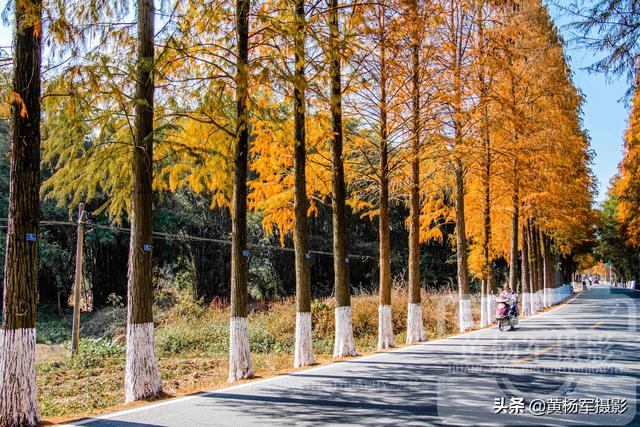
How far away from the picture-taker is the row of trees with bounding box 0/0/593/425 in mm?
7883

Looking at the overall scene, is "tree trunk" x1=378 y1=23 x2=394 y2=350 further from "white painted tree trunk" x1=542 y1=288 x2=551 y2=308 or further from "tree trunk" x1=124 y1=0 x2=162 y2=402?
"white painted tree trunk" x1=542 y1=288 x2=551 y2=308

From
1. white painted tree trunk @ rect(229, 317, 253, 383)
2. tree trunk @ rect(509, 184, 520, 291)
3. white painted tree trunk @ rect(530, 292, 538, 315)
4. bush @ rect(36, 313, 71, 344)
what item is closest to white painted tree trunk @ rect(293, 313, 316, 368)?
white painted tree trunk @ rect(229, 317, 253, 383)

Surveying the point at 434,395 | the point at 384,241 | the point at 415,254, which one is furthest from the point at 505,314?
the point at 434,395

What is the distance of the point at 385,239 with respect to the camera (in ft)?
54.7

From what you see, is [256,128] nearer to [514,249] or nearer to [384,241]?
[384,241]

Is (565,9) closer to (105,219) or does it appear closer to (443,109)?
(443,109)

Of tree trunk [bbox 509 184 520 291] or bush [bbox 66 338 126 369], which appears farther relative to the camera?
tree trunk [bbox 509 184 520 291]

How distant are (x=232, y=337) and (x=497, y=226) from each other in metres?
26.0

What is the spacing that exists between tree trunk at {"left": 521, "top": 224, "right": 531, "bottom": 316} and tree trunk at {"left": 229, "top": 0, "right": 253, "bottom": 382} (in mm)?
24897

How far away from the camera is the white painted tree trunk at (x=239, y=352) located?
10.7 m

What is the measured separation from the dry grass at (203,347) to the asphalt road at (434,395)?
363 centimetres

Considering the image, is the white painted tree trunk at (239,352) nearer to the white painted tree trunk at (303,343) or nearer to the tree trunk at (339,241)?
the white painted tree trunk at (303,343)

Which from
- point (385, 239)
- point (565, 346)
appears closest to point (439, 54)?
point (385, 239)

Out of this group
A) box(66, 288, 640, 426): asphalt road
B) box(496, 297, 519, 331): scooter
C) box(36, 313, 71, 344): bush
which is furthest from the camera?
box(36, 313, 71, 344): bush
